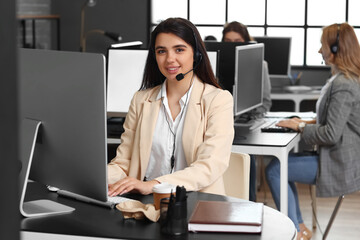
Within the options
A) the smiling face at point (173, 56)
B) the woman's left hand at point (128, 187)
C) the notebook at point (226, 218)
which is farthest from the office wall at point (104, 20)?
the notebook at point (226, 218)

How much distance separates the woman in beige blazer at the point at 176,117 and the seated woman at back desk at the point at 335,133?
118 cm

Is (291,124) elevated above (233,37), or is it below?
below

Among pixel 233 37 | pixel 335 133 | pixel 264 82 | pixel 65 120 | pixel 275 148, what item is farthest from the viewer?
pixel 233 37

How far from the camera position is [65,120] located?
1497 millimetres

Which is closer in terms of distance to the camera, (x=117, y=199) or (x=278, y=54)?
(x=117, y=199)

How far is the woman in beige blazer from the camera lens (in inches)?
80.7

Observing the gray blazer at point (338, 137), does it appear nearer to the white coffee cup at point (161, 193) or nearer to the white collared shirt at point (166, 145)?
the white collared shirt at point (166, 145)

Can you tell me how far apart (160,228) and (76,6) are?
6663 mm

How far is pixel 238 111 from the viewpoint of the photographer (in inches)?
139

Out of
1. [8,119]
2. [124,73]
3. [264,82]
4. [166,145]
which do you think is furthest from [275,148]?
[8,119]

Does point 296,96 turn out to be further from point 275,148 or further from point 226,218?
point 226,218

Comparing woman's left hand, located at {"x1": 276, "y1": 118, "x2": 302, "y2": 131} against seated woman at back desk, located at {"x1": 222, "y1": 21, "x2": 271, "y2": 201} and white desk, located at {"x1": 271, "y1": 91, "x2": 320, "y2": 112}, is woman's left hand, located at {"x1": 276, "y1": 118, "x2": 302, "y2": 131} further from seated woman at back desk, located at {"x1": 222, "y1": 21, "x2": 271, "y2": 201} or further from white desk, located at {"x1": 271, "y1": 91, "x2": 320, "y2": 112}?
white desk, located at {"x1": 271, "y1": 91, "x2": 320, "y2": 112}

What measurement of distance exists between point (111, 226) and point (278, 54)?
4390 millimetres

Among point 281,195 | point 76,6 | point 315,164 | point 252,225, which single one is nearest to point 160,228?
point 252,225
